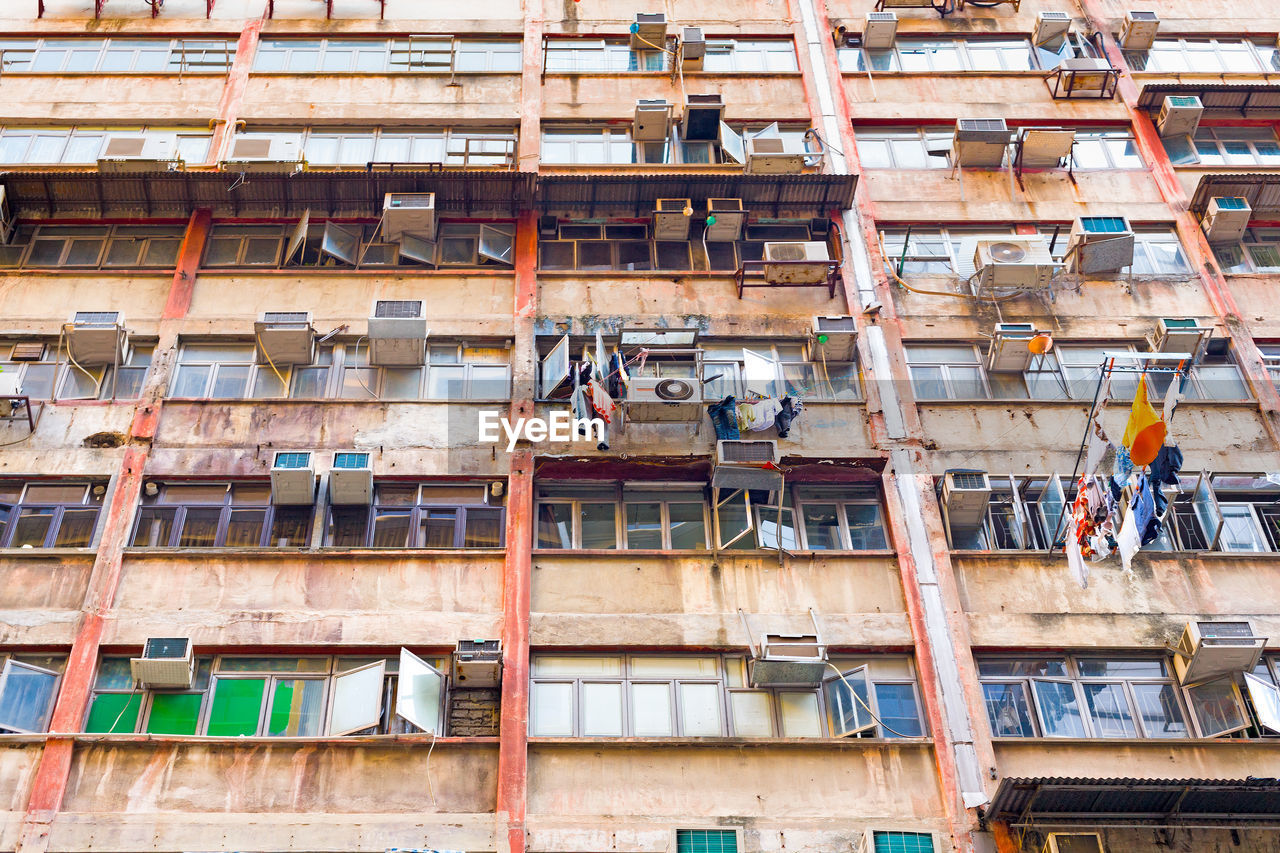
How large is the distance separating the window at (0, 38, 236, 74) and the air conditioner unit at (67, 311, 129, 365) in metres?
7.94

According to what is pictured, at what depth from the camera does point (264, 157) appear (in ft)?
78.7

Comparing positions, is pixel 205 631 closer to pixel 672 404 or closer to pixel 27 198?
pixel 672 404

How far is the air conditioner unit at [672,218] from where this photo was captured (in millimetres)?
23984

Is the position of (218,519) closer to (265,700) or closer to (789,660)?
(265,700)

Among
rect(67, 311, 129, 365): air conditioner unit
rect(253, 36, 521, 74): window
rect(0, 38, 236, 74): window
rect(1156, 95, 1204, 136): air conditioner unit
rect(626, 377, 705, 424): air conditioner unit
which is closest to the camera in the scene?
rect(626, 377, 705, 424): air conditioner unit

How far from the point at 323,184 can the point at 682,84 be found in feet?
27.5

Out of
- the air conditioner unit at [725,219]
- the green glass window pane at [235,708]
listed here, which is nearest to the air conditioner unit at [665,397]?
the air conditioner unit at [725,219]

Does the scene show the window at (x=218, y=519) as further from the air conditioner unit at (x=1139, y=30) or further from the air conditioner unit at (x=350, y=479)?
the air conditioner unit at (x=1139, y=30)

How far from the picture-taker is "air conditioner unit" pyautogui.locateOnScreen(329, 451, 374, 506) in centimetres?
1962

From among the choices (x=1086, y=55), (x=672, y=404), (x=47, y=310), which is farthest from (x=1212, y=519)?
(x=47, y=310)

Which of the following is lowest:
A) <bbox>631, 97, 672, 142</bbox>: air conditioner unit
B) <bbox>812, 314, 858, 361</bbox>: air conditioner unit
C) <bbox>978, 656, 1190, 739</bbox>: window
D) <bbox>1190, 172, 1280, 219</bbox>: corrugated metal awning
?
<bbox>978, 656, 1190, 739</bbox>: window

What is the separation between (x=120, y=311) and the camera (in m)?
22.4

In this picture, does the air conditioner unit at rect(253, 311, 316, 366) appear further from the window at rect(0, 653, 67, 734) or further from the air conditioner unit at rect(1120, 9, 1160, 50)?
the air conditioner unit at rect(1120, 9, 1160, 50)

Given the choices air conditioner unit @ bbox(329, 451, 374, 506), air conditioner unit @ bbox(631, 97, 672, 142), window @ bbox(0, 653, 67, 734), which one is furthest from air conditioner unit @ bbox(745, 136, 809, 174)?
window @ bbox(0, 653, 67, 734)
